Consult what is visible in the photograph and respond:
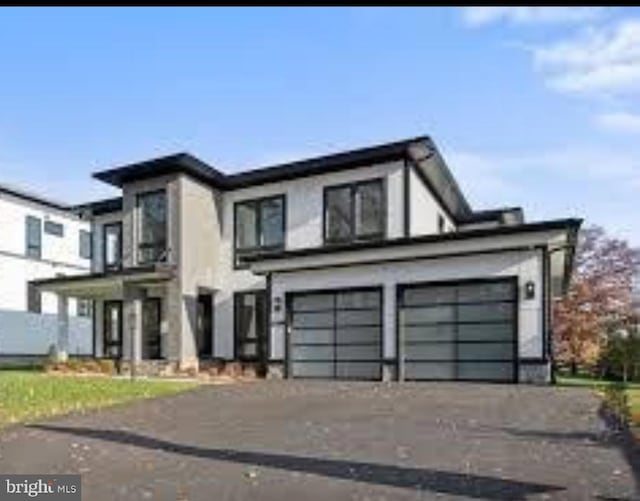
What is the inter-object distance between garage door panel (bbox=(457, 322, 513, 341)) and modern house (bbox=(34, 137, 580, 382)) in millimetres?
37

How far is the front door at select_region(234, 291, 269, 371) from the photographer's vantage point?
102ft

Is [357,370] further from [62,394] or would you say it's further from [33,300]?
[33,300]

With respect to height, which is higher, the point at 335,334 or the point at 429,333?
the point at 429,333

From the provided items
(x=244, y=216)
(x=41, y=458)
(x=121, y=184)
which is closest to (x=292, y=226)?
(x=244, y=216)

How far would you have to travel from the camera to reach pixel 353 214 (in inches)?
1171

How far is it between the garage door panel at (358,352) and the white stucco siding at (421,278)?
0.85m

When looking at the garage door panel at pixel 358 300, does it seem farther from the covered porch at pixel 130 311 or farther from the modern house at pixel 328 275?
the covered porch at pixel 130 311

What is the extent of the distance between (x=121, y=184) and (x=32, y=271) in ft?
53.5

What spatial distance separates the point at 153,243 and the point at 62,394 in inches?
499

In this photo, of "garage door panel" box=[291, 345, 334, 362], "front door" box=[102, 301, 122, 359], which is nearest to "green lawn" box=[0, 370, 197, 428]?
"garage door panel" box=[291, 345, 334, 362]

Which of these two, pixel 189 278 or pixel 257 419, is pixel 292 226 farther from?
pixel 257 419

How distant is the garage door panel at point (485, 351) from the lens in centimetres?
2456

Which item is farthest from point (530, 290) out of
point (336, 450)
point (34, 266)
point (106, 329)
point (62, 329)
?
point (34, 266)

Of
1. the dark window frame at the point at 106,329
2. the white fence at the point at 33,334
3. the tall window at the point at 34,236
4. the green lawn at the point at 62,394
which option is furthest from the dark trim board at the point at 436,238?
the tall window at the point at 34,236
